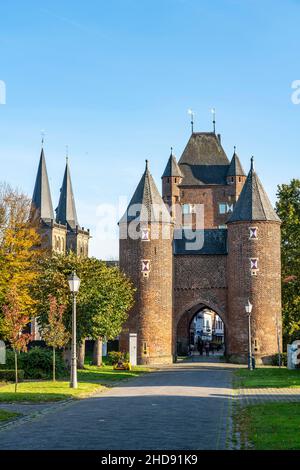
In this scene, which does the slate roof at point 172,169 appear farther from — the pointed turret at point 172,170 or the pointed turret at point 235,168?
the pointed turret at point 235,168

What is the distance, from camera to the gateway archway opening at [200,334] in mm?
73500

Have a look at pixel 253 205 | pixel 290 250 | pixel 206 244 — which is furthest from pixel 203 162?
pixel 253 205

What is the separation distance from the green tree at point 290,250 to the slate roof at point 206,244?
15.9 ft

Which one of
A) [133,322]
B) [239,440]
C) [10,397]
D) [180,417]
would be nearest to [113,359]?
[133,322]

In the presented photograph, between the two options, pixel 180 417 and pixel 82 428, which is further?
pixel 180 417

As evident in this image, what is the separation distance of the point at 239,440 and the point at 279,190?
50.0m

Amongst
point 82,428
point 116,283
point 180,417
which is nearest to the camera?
point 82,428

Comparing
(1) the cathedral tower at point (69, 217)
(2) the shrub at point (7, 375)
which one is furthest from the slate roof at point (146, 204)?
(1) the cathedral tower at point (69, 217)

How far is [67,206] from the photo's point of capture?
114375 mm

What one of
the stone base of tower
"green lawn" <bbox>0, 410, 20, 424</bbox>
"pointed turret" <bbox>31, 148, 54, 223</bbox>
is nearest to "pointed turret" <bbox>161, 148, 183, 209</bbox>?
"pointed turret" <bbox>31, 148, 54, 223</bbox>

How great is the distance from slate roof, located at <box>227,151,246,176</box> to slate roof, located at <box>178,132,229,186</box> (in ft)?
3.66

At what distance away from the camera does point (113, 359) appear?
51812mm

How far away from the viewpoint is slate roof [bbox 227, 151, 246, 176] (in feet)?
279

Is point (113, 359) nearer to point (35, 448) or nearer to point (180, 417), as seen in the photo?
point (180, 417)
